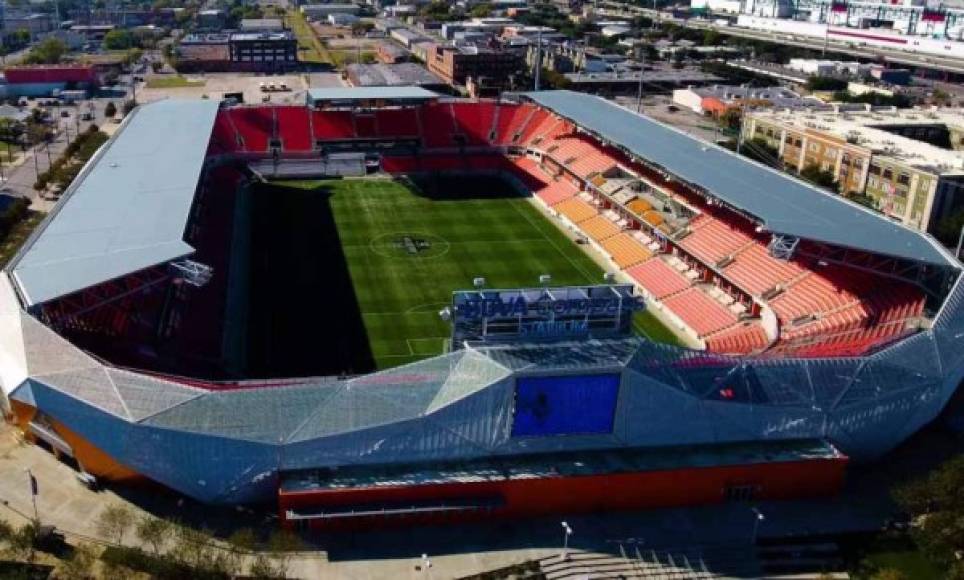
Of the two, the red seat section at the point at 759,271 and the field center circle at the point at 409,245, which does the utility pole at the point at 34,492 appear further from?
the red seat section at the point at 759,271

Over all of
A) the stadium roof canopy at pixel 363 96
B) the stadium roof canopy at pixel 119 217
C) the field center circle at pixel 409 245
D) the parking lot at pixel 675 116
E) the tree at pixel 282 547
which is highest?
the stadium roof canopy at pixel 363 96

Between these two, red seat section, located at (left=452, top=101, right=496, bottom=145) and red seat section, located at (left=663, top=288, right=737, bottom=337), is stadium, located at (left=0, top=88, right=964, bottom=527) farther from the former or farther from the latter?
red seat section, located at (left=452, top=101, right=496, bottom=145)

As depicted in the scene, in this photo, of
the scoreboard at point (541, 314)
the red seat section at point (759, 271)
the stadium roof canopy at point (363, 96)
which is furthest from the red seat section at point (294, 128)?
the scoreboard at point (541, 314)

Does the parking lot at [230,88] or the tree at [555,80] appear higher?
the tree at [555,80]

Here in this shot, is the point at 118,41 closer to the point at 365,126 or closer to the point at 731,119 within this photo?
the point at 365,126

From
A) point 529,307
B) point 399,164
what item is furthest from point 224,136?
point 529,307

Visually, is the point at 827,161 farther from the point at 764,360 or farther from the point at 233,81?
the point at 233,81

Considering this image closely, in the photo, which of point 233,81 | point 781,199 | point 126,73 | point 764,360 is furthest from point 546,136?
point 126,73
